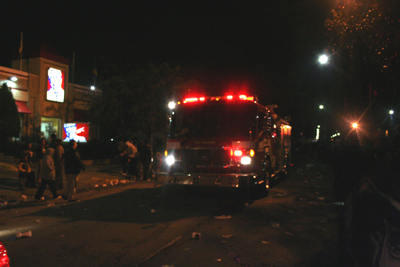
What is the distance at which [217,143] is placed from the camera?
9.09m

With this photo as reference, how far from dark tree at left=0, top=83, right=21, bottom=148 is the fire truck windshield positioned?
16503 mm

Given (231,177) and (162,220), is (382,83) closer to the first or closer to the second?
(231,177)

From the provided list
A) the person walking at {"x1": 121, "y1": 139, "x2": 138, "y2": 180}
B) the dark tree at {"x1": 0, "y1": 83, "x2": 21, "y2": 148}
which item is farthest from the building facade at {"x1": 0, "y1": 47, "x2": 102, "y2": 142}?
the person walking at {"x1": 121, "y1": 139, "x2": 138, "y2": 180}

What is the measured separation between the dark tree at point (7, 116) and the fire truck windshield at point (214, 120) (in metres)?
16.5

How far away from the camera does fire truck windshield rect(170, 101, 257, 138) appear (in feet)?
30.7

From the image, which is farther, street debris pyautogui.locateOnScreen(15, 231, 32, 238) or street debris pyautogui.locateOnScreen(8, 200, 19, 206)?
street debris pyautogui.locateOnScreen(8, 200, 19, 206)

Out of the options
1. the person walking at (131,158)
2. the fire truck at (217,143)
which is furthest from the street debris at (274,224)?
the person walking at (131,158)

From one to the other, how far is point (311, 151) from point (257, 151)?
24623 mm

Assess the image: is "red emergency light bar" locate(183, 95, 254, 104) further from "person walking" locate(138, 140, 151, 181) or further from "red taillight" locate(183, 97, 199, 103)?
"person walking" locate(138, 140, 151, 181)

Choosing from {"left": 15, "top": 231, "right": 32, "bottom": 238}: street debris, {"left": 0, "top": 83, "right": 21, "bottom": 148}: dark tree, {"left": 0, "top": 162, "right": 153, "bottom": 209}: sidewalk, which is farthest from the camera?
{"left": 0, "top": 83, "right": 21, "bottom": 148}: dark tree

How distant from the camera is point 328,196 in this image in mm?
11070

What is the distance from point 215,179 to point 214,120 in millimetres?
1763

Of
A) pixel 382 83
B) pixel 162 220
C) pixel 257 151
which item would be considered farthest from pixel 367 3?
pixel 162 220

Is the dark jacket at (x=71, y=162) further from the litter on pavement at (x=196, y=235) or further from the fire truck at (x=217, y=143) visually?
the litter on pavement at (x=196, y=235)
